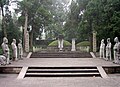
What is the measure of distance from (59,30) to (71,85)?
86.6 ft

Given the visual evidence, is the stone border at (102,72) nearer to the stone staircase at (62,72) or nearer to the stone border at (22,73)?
the stone staircase at (62,72)

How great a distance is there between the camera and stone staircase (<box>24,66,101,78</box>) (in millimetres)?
9250

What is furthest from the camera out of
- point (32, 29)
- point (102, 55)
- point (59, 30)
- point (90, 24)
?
point (59, 30)

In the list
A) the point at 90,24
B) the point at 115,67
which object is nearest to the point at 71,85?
the point at 115,67

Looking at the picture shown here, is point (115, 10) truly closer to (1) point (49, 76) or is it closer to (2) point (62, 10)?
(1) point (49, 76)

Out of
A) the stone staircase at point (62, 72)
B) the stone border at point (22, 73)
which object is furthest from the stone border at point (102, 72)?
the stone border at point (22, 73)

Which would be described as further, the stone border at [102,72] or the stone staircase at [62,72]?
the stone staircase at [62,72]

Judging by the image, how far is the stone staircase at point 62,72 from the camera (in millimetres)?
9250

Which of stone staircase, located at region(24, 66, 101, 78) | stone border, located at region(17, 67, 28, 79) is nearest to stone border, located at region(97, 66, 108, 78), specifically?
stone staircase, located at region(24, 66, 101, 78)

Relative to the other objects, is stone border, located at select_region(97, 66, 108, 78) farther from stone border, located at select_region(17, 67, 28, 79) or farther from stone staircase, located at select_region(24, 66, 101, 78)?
stone border, located at select_region(17, 67, 28, 79)

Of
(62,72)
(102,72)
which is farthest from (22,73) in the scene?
(102,72)

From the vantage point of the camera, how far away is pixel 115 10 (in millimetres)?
15977

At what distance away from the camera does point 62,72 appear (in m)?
9.67

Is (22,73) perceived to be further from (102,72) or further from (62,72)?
(102,72)
